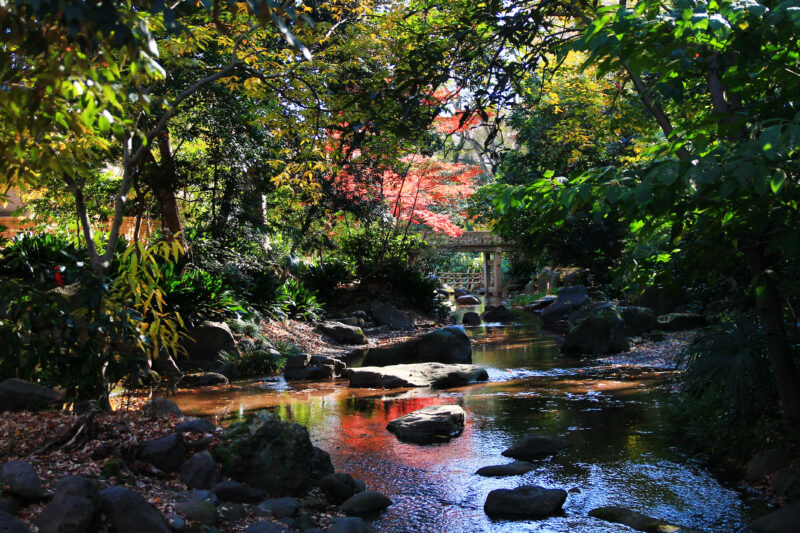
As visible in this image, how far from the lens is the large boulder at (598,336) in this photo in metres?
14.0

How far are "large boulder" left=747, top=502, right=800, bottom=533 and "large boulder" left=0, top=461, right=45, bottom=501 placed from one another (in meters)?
4.79

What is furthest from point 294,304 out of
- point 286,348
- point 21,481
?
point 21,481

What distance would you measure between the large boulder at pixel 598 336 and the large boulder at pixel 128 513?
11.6m

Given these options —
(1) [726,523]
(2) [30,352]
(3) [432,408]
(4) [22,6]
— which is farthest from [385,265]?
(4) [22,6]

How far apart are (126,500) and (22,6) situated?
103 inches

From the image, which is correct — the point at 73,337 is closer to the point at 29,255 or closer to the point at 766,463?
the point at 766,463

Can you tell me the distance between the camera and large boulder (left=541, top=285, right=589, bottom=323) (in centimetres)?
2072

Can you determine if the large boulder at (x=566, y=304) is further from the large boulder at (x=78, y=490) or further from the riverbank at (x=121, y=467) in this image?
the large boulder at (x=78, y=490)

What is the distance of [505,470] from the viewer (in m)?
6.20

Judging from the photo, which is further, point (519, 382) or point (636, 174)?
point (519, 382)

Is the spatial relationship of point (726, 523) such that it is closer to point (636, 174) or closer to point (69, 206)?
point (636, 174)

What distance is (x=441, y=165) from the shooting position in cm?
2175

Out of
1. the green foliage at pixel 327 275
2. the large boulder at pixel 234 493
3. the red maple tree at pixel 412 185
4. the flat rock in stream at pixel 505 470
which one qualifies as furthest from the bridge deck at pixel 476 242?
the large boulder at pixel 234 493

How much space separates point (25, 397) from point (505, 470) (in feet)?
14.8
